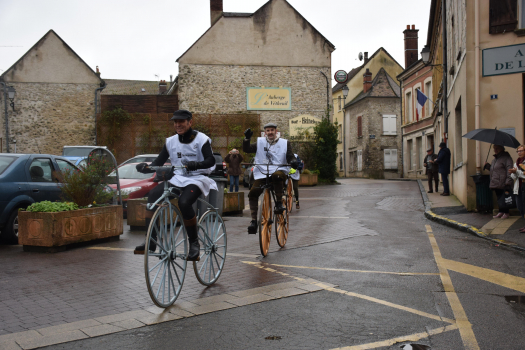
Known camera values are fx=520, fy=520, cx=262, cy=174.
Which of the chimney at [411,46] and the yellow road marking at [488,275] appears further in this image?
the chimney at [411,46]

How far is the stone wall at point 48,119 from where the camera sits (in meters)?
28.6

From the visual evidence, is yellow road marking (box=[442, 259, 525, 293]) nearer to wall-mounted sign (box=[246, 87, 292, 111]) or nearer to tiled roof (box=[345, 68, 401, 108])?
wall-mounted sign (box=[246, 87, 292, 111])

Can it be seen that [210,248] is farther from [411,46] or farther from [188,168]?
[411,46]

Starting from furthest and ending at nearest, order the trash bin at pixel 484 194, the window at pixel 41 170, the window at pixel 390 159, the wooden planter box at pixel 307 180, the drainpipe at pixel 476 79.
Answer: the window at pixel 390 159
the wooden planter box at pixel 307 180
the drainpipe at pixel 476 79
the trash bin at pixel 484 194
the window at pixel 41 170

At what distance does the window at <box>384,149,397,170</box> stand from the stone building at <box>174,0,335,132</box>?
14461 mm

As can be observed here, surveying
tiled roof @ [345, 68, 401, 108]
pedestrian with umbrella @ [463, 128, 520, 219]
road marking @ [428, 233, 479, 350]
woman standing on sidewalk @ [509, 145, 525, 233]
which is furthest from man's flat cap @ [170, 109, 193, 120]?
tiled roof @ [345, 68, 401, 108]

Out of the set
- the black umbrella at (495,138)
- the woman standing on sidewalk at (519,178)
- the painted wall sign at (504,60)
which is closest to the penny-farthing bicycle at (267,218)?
the woman standing on sidewalk at (519,178)

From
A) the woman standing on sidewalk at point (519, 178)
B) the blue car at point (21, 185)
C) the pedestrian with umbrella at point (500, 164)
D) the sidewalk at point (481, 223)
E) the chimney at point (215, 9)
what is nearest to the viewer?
the blue car at point (21, 185)

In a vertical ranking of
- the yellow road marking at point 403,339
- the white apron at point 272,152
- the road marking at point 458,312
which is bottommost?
the road marking at point 458,312

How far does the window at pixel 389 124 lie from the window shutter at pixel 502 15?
32.4m

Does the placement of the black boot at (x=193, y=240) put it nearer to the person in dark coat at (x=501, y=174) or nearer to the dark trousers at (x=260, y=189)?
the dark trousers at (x=260, y=189)

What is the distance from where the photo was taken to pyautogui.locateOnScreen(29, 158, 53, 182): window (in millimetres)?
9266

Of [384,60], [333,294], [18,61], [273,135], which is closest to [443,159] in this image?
[273,135]

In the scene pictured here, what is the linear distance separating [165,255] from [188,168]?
887 millimetres
